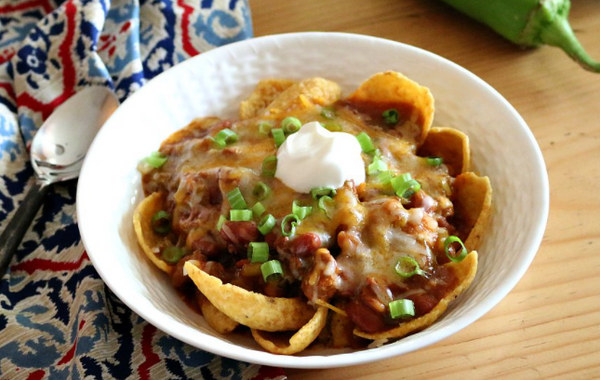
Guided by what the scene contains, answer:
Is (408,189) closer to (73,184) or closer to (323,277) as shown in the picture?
(323,277)

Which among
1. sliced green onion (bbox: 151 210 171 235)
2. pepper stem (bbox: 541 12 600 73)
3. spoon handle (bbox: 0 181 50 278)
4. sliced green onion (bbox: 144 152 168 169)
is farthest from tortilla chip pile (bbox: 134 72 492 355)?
pepper stem (bbox: 541 12 600 73)

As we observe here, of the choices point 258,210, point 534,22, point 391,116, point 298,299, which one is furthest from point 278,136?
point 534,22

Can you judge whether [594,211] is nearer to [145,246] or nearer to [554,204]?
[554,204]

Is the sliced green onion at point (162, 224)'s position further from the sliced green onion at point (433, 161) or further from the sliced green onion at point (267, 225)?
the sliced green onion at point (433, 161)

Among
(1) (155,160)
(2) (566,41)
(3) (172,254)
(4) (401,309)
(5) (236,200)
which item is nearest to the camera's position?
(4) (401,309)

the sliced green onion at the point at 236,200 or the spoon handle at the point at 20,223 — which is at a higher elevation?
the sliced green onion at the point at 236,200

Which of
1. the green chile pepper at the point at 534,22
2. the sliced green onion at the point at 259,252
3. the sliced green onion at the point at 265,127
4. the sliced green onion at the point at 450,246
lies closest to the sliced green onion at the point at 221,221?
the sliced green onion at the point at 259,252

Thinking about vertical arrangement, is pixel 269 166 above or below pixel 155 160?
above

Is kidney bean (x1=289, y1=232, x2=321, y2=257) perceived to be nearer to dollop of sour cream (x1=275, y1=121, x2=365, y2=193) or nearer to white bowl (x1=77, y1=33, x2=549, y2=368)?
dollop of sour cream (x1=275, y1=121, x2=365, y2=193)
